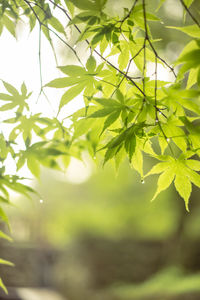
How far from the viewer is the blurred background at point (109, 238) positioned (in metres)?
5.19

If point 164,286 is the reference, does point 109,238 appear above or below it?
above

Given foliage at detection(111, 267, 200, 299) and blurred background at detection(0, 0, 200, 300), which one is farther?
blurred background at detection(0, 0, 200, 300)

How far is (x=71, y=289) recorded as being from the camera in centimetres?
646

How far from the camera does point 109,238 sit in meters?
7.78

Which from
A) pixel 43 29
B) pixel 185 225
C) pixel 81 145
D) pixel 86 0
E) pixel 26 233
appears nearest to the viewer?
pixel 86 0

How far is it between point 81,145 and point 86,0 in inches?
16.2

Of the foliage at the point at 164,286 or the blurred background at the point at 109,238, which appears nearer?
the foliage at the point at 164,286

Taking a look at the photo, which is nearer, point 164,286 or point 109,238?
point 164,286

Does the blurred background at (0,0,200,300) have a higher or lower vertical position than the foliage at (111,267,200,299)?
higher

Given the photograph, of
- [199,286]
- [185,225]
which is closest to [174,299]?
[199,286]

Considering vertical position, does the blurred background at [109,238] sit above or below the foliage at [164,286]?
above

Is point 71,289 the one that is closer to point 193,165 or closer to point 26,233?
point 26,233

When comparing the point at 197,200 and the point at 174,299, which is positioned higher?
the point at 197,200

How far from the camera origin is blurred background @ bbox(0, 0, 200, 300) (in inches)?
204
